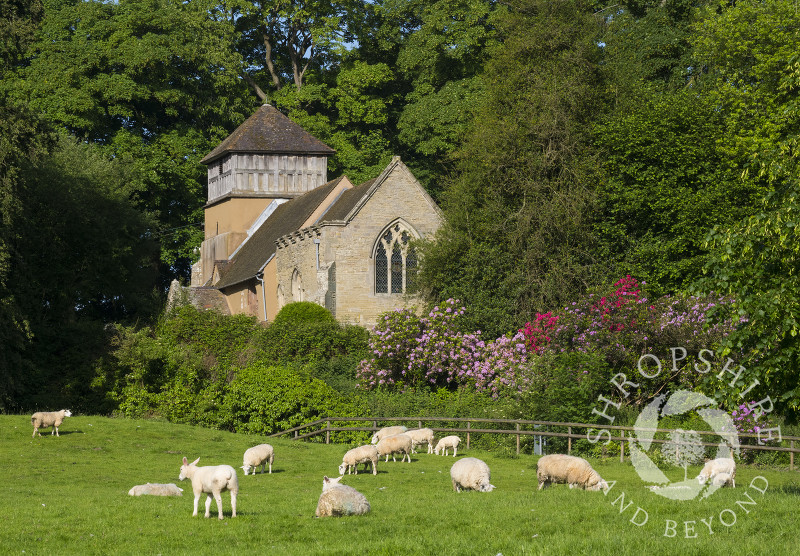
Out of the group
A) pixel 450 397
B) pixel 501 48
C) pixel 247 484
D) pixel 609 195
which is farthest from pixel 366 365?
pixel 247 484

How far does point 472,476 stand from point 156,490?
21.5ft

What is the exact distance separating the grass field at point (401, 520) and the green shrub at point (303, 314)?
70.9 feet

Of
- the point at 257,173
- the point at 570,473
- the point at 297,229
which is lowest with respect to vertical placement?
the point at 570,473

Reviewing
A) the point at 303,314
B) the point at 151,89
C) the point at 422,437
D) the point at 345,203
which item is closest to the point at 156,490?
the point at 422,437

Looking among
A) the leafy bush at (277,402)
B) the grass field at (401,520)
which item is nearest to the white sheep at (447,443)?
the grass field at (401,520)

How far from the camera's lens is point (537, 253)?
41.6 m

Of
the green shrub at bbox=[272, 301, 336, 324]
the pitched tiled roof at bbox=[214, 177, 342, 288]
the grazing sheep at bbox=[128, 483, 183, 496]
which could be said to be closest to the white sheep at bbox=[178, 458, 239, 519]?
the grazing sheep at bbox=[128, 483, 183, 496]

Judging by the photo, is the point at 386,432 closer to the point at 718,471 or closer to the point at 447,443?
the point at 447,443

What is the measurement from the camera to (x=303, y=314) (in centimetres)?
4662

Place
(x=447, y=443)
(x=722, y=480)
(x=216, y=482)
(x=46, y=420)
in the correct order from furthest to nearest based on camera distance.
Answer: (x=46, y=420) → (x=447, y=443) → (x=722, y=480) → (x=216, y=482)

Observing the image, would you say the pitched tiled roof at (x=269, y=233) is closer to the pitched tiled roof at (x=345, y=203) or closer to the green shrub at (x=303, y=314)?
the pitched tiled roof at (x=345, y=203)

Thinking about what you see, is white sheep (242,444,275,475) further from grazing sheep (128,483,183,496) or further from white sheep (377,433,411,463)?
grazing sheep (128,483,183,496)

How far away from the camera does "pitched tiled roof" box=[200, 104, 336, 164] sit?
6369 cm

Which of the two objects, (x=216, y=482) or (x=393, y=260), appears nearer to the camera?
(x=216, y=482)
